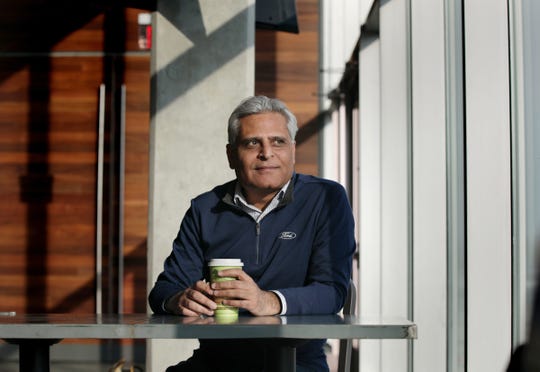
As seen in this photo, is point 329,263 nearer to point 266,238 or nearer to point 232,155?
point 266,238

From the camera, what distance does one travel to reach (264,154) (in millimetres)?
2459

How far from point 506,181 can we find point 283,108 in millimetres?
631

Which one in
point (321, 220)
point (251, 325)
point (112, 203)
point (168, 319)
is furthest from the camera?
point (112, 203)

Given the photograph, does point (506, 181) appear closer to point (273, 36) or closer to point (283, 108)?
point (283, 108)

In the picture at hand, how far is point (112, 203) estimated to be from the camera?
26.3 feet

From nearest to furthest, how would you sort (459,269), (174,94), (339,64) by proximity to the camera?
(459,269), (174,94), (339,64)

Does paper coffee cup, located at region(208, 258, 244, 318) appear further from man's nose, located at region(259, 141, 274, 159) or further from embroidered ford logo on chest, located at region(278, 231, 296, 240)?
man's nose, located at region(259, 141, 274, 159)

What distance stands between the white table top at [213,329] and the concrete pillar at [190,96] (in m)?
2.85

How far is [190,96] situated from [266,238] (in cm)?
254

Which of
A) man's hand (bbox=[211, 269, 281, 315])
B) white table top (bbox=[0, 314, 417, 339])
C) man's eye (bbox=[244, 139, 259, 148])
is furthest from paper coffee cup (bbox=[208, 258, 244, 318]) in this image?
man's eye (bbox=[244, 139, 259, 148])

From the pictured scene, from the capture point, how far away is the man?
2.25 meters

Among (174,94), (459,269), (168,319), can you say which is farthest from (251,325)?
(174,94)

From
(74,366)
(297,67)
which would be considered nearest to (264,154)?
(74,366)

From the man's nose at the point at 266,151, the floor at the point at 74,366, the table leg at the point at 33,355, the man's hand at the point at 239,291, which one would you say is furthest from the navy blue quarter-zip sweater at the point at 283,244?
the floor at the point at 74,366
